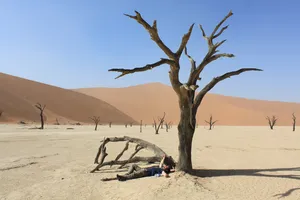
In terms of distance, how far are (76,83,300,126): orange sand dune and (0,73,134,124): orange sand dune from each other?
43.0ft

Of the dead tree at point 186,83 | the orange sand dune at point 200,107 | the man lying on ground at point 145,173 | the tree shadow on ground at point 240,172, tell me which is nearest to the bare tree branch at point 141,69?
the dead tree at point 186,83

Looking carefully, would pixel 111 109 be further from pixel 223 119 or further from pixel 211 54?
pixel 211 54

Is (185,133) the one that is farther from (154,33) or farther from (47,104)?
(47,104)

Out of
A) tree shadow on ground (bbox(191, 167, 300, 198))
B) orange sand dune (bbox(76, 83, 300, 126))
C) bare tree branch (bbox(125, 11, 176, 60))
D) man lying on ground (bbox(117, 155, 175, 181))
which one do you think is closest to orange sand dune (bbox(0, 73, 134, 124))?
orange sand dune (bbox(76, 83, 300, 126))

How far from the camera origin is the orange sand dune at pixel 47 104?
58625mm

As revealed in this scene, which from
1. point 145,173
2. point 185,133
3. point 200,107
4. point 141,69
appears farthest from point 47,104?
point 141,69

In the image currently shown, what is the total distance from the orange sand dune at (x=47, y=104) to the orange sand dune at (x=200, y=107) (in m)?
13.1

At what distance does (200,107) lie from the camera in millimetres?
98188

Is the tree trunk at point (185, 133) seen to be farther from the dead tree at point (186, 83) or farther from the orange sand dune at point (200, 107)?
the orange sand dune at point (200, 107)

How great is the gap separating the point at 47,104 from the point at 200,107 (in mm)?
48227

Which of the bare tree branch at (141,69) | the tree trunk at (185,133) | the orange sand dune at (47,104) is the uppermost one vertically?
the orange sand dune at (47,104)

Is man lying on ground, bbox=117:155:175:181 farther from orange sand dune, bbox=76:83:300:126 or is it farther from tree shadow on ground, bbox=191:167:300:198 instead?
orange sand dune, bbox=76:83:300:126

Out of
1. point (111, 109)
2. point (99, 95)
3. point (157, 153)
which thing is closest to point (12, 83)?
point (111, 109)

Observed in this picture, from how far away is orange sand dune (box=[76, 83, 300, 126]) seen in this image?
289 feet
